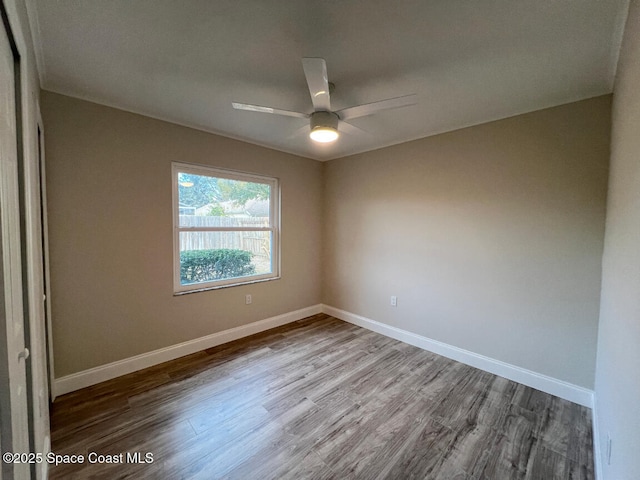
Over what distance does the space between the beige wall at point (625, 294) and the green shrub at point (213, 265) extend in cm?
319

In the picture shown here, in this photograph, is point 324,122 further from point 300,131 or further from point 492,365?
point 492,365

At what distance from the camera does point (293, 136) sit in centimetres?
298

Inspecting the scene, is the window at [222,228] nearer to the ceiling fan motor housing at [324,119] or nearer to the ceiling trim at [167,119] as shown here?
the ceiling trim at [167,119]

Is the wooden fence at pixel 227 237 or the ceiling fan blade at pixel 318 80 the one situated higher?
the ceiling fan blade at pixel 318 80

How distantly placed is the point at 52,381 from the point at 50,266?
2.97ft

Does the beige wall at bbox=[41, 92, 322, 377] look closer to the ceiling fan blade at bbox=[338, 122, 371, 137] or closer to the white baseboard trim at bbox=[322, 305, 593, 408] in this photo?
the ceiling fan blade at bbox=[338, 122, 371, 137]

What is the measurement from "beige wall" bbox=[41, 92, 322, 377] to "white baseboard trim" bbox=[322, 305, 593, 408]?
6.58 ft

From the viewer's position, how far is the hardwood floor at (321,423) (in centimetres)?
151

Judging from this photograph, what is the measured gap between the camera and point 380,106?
5.67ft

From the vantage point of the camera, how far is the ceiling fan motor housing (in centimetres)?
190

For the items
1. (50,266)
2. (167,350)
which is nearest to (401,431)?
(167,350)

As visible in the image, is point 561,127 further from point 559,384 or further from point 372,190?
point 559,384

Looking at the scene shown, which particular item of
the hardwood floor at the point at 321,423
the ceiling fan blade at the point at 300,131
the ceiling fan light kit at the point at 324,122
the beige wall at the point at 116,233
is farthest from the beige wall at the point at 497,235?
the beige wall at the point at 116,233

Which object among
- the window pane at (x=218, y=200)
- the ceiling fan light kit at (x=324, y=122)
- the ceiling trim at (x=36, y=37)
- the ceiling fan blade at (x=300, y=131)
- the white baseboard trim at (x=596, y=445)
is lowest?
the white baseboard trim at (x=596, y=445)
